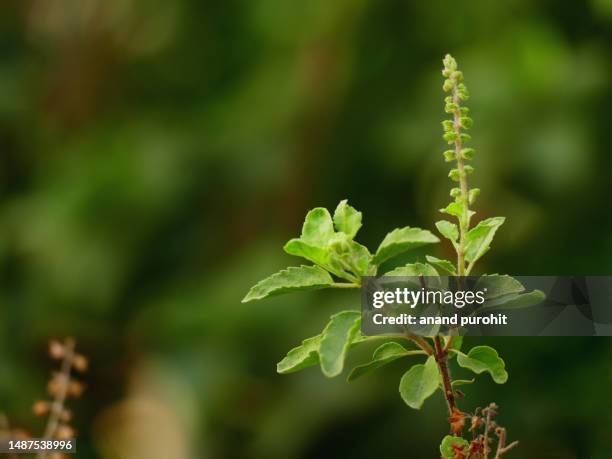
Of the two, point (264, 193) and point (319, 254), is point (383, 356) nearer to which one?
point (319, 254)

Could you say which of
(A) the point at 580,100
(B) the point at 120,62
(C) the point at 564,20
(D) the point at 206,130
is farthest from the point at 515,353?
(B) the point at 120,62

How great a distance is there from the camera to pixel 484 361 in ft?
1.38

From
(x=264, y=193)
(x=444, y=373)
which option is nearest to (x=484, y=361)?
(x=444, y=373)

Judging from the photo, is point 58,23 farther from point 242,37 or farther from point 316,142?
point 316,142

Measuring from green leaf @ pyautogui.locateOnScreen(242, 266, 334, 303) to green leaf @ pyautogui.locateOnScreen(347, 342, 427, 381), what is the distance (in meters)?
0.04

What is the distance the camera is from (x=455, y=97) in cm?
42

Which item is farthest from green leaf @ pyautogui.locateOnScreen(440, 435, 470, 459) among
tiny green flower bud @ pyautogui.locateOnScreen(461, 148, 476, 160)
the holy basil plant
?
tiny green flower bud @ pyautogui.locateOnScreen(461, 148, 476, 160)

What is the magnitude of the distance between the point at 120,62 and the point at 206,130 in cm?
26

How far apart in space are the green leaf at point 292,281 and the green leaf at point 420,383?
0.16 ft

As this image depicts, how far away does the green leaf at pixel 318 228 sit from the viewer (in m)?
0.42

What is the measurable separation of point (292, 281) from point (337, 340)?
38 mm

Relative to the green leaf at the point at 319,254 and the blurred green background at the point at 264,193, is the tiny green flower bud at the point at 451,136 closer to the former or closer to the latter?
the green leaf at the point at 319,254

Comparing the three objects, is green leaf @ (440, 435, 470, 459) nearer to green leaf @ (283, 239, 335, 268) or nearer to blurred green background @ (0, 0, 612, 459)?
green leaf @ (283, 239, 335, 268)

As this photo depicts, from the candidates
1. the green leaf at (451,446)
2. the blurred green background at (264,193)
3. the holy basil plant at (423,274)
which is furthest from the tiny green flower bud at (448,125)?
the blurred green background at (264,193)
